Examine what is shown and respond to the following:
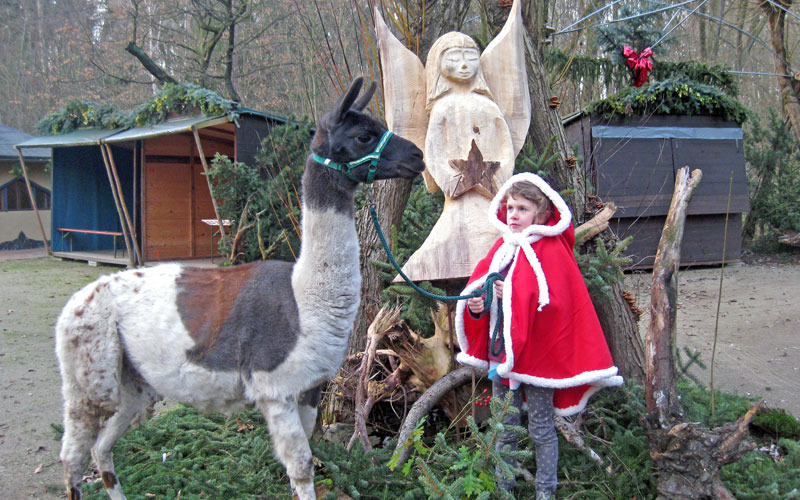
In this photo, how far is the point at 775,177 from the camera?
13258mm

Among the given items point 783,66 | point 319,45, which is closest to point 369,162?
point 319,45

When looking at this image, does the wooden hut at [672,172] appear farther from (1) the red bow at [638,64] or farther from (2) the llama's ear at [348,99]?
(2) the llama's ear at [348,99]

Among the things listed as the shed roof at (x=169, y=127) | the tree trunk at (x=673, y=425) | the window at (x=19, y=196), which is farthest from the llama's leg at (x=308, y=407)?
the window at (x=19, y=196)

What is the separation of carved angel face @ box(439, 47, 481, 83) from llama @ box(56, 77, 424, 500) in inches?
33.3

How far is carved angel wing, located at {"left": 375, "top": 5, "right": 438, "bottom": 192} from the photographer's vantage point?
3.75 meters

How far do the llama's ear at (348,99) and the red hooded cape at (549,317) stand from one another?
104 centimetres

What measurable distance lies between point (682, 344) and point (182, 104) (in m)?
9.73

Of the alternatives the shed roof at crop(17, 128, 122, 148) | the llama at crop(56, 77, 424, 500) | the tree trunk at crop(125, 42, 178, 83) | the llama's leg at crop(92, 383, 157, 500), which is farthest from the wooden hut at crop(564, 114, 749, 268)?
the tree trunk at crop(125, 42, 178, 83)

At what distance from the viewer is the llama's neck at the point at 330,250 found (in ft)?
9.21

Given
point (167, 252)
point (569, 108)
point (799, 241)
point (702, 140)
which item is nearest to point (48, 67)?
point (167, 252)

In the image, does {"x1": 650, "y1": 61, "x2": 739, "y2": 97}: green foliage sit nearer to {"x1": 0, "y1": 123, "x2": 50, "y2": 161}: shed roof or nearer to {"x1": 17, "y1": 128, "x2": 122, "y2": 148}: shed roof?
{"x1": 17, "y1": 128, "x2": 122, "y2": 148}: shed roof

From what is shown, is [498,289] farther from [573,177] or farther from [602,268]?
[573,177]

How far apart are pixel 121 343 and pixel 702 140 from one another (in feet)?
37.6

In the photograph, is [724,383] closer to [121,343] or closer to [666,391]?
[666,391]
